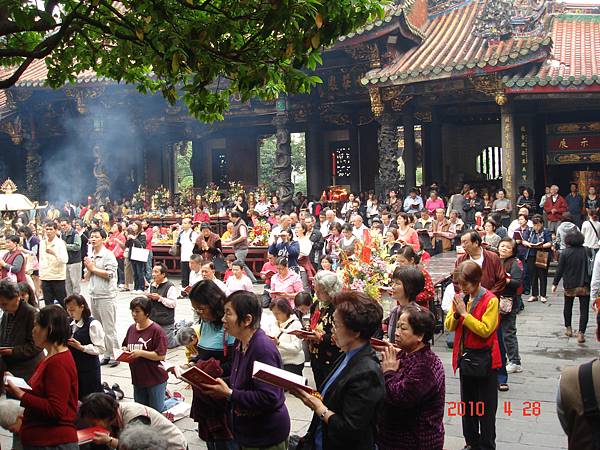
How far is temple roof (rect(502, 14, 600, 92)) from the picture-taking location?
1384cm

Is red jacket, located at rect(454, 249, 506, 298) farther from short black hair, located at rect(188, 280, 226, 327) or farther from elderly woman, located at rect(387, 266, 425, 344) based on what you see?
short black hair, located at rect(188, 280, 226, 327)

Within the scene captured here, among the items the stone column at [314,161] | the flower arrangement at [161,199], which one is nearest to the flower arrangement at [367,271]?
the stone column at [314,161]

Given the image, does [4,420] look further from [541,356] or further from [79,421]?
[541,356]

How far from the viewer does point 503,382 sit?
6766 millimetres

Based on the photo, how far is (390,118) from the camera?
1666 centimetres

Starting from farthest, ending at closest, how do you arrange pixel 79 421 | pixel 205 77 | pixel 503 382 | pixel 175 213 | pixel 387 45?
pixel 175 213, pixel 387 45, pixel 503 382, pixel 205 77, pixel 79 421

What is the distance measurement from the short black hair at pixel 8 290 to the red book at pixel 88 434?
186 centimetres

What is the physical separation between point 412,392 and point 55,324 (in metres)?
2.26

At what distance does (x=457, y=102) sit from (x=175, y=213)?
890 cm

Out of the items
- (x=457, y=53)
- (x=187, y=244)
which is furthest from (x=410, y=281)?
(x=457, y=53)

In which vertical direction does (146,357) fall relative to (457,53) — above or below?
below

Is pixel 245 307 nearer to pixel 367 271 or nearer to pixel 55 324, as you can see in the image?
pixel 55 324

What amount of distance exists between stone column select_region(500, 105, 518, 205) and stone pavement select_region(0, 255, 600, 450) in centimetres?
500

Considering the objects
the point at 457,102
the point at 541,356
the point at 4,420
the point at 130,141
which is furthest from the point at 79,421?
the point at 130,141
